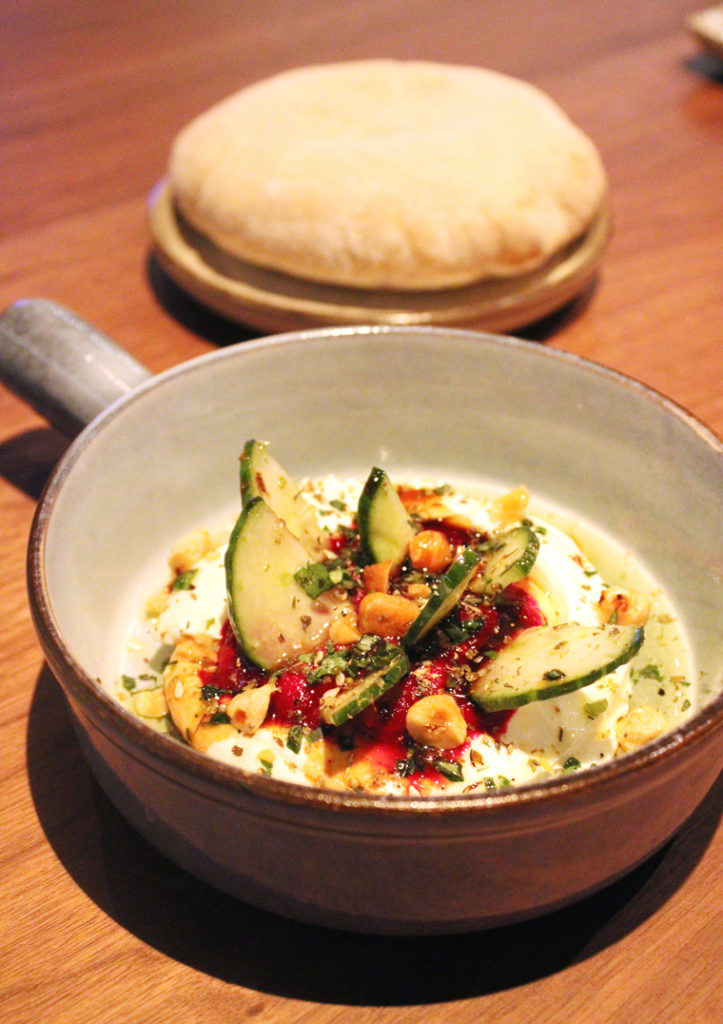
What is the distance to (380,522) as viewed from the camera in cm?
95

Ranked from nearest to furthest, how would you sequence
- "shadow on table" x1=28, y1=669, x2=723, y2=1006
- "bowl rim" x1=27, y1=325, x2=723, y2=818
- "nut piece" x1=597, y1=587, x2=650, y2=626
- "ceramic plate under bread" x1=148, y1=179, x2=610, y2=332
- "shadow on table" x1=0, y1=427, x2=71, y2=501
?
"bowl rim" x1=27, y1=325, x2=723, y2=818
"shadow on table" x1=28, y1=669, x2=723, y2=1006
"nut piece" x1=597, y1=587, x2=650, y2=626
"shadow on table" x1=0, y1=427, x2=71, y2=501
"ceramic plate under bread" x1=148, y1=179, x2=610, y2=332

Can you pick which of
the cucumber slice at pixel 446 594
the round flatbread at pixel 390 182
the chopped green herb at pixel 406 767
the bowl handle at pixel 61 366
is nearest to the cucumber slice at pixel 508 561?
the cucumber slice at pixel 446 594

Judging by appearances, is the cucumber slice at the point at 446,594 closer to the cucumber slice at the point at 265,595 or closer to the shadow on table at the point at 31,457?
the cucumber slice at the point at 265,595

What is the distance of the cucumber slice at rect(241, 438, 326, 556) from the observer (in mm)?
924

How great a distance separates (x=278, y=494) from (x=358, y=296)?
567 mm

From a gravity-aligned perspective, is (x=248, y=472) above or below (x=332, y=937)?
above

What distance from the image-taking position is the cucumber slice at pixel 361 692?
75 cm

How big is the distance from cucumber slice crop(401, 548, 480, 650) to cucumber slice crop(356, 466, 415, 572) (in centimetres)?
14

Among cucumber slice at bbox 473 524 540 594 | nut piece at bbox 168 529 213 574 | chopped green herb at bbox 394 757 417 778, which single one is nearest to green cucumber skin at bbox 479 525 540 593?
cucumber slice at bbox 473 524 540 594

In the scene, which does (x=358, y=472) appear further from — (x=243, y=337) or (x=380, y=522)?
(x=243, y=337)

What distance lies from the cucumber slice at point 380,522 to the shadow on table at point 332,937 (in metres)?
0.35

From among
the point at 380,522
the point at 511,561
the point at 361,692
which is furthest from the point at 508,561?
the point at 361,692

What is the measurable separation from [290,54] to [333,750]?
2.17 m

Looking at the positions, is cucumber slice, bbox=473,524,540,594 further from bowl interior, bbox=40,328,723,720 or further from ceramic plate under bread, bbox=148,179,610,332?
ceramic plate under bread, bbox=148,179,610,332
